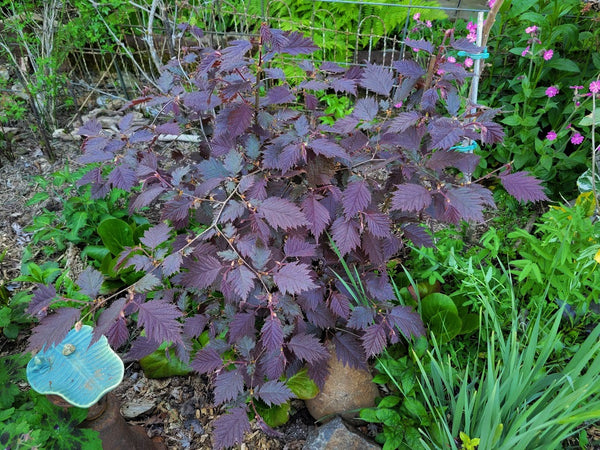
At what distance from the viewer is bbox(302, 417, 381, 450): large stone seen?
144 centimetres

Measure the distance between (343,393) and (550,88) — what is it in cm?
190

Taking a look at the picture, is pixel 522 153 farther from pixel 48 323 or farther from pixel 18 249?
pixel 18 249

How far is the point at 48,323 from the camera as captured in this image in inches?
39.3

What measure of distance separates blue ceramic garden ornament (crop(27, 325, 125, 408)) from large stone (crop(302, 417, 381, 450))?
2.32 ft

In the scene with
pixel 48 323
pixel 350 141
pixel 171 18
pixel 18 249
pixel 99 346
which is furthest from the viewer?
pixel 171 18

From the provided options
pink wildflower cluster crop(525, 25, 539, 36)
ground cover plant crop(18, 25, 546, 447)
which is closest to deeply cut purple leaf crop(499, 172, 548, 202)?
ground cover plant crop(18, 25, 546, 447)

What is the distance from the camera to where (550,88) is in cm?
229

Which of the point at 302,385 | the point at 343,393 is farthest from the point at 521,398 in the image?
the point at 302,385

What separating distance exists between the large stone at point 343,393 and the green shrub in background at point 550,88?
1.35 m

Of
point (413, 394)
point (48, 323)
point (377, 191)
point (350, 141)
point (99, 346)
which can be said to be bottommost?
point (413, 394)

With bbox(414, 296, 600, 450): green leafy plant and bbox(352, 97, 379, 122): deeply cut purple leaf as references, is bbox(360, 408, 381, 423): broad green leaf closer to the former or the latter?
bbox(414, 296, 600, 450): green leafy plant

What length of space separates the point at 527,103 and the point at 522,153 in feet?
0.97

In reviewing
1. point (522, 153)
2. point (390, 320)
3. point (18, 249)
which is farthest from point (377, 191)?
point (18, 249)

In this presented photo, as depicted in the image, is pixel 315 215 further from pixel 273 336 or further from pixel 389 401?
pixel 389 401
